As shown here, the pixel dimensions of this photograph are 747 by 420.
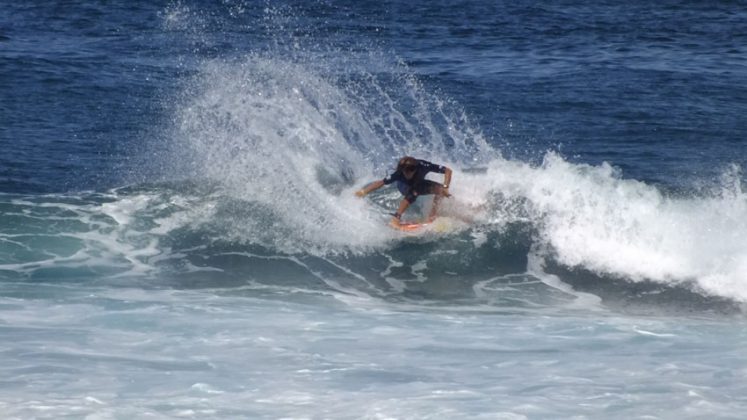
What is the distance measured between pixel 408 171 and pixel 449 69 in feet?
38.3

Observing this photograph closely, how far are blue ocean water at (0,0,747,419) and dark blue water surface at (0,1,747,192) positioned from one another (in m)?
0.10

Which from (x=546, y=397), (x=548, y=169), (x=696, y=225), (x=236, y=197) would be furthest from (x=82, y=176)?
(x=546, y=397)

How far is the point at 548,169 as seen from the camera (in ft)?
58.0

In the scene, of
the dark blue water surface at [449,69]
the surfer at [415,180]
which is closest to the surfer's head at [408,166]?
the surfer at [415,180]

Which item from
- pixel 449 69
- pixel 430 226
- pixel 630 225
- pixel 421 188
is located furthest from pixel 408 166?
pixel 449 69

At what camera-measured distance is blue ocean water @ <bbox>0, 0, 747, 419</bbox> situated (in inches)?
415

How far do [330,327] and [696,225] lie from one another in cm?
636

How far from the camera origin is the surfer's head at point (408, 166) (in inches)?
630

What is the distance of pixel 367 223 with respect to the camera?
55.6ft

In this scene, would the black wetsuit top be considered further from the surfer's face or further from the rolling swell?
the rolling swell

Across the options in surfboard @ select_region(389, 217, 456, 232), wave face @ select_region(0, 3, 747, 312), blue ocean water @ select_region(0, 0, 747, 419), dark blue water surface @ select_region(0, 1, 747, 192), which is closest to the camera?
blue ocean water @ select_region(0, 0, 747, 419)

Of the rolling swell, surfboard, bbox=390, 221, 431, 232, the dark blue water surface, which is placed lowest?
the rolling swell

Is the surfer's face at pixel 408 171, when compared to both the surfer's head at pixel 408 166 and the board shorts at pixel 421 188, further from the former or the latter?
the board shorts at pixel 421 188

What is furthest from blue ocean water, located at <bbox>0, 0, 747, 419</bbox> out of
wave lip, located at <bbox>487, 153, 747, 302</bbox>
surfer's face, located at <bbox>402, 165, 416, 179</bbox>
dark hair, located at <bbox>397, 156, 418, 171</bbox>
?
dark hair, located at <bbox>397, 156, 418, 171</bbox>
